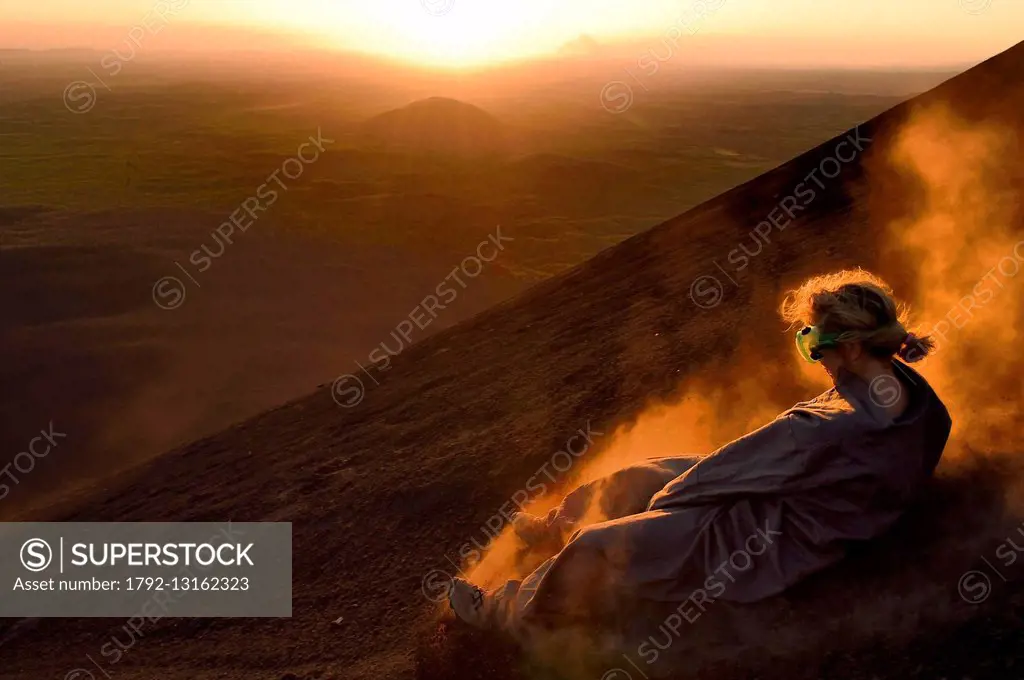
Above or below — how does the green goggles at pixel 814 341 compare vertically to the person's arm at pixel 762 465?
above

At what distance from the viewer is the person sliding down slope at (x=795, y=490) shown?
3064mm

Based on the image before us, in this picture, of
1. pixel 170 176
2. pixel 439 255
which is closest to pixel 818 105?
pixel 170 176

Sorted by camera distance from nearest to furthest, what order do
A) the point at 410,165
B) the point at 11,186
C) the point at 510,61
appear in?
the point at 11,186, the point at 410,165, the point at 510,61

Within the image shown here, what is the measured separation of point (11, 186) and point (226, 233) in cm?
2149

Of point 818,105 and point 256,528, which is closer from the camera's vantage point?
point 256,528

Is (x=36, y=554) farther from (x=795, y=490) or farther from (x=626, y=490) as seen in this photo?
(x=795, y=490)

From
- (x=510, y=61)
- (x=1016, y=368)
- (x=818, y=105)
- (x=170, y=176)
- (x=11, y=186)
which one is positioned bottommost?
(x=1016, y=368)

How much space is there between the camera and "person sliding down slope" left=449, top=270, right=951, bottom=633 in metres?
3.06

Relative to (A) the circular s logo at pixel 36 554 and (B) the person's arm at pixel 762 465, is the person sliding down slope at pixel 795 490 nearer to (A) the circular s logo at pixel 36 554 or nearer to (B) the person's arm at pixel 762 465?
(B) the person's arm at pixel 762 465

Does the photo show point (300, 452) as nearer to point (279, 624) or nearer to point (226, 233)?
point (279, 624)

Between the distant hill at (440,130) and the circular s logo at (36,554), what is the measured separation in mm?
47455

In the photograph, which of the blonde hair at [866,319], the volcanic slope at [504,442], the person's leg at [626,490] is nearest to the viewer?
the blonde hair at [866,319]

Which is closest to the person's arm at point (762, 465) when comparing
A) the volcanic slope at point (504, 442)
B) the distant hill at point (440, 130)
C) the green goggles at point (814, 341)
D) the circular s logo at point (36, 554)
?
the green goggles at point (814, 341)

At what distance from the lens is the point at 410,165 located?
4959cm
